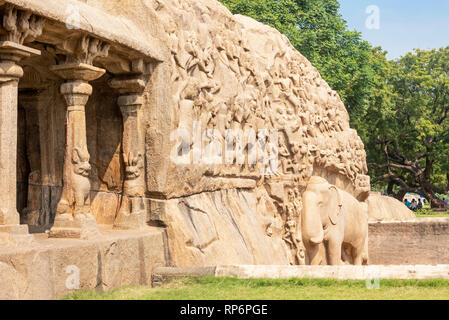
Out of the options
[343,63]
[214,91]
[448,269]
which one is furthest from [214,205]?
[343,63]

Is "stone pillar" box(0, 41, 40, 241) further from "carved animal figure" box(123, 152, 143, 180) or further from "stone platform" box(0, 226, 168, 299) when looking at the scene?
"carved animal figure" box(123, 152, 143, 180)

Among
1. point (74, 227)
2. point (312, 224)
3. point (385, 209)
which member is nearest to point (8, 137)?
point (74, 227)

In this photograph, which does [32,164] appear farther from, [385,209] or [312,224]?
[385,209]

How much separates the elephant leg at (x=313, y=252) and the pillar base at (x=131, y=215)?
4364mm

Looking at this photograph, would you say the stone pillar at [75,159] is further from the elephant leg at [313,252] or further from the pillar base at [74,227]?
the elephant leg at [313,252]

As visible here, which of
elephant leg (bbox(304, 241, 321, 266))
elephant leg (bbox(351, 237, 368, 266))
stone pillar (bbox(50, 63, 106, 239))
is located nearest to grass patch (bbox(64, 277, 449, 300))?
stone pillar (bbox(50, 63, 106, 239))

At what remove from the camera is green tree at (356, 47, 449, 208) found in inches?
1200

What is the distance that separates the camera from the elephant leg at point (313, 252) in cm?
1126

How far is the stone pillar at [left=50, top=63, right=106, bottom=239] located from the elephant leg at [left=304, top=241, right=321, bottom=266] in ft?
18.2

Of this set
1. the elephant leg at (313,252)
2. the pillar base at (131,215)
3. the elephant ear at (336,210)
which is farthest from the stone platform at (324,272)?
the elephant ear at (336,210)

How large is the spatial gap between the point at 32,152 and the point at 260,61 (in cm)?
543
